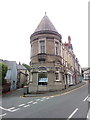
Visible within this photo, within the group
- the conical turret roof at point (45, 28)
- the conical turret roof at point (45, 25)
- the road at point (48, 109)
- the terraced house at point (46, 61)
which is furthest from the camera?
the conical turret roof at point (45, 25)

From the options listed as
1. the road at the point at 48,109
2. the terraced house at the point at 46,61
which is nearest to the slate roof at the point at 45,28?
the terraced house at the point at 46,61

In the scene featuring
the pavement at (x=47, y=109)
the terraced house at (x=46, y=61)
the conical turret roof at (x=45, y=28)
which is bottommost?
the pavement at (x=47, y=109)

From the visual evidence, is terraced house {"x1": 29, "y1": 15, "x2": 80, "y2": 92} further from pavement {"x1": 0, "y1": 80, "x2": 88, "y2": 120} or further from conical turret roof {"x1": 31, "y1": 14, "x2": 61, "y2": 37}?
pavement {"x1": 0, "y1": 80, "x2": 88, "y2": 120}

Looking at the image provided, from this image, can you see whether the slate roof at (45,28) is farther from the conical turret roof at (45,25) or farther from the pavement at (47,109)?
the pavement at (47,109)

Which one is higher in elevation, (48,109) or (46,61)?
(46,61)

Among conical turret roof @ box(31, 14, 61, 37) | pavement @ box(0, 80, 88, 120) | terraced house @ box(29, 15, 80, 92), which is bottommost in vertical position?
pavement @ box(0, 80, 88, 120)

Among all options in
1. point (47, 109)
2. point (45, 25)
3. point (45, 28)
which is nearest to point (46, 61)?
point (45, 28)

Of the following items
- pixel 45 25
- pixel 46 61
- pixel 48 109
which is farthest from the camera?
pixel 45 25

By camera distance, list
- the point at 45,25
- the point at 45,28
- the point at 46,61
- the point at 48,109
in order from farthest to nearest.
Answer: the point at 45,25 → the point at 45,28 → the point at 46,61 → the point at 48,109

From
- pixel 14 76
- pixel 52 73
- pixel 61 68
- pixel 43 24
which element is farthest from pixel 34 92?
pixel 14 76

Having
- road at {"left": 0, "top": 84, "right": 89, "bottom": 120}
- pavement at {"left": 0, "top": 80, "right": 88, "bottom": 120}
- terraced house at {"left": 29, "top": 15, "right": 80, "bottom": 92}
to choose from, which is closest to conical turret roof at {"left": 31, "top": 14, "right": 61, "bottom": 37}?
terraced house at {"left": 29, "top": 15, "right": 80, "bottom": 92}

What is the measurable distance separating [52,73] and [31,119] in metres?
18.1

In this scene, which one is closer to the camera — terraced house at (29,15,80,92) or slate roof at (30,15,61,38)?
terraced house at (29,15,80,92)

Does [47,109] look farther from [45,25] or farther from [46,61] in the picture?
[45,25]
